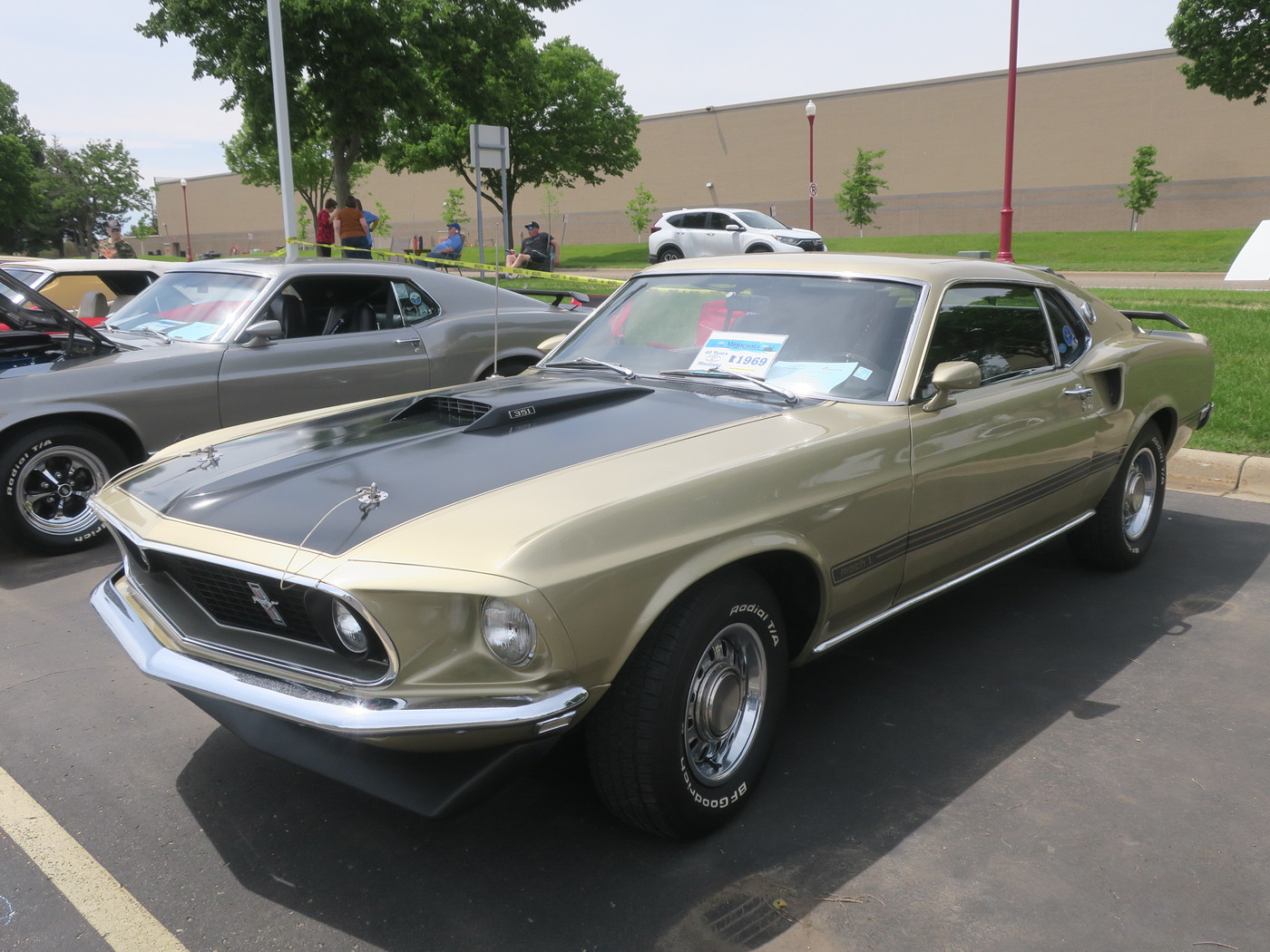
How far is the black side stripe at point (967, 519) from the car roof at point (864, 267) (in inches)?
33.0

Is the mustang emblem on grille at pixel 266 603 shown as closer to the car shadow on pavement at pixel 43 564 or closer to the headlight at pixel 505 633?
the headlight at pixel 505 633

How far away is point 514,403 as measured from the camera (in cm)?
338

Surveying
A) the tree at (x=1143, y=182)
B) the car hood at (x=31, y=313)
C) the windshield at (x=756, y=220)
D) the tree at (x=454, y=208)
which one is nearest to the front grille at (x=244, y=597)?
the car hood at (x=31, y=313)

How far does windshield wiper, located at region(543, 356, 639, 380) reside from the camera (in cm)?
383

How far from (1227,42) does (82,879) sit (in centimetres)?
3590

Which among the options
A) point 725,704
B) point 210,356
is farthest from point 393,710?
point 210,356

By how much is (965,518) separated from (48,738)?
3214 millimetres

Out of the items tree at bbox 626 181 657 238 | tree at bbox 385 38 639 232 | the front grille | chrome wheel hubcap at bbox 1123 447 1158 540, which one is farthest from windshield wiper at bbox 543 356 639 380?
tree at bbox 626 181 657 238

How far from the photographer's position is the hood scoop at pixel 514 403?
10.7ft

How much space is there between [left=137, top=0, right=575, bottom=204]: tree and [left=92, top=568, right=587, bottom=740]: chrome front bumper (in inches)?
647

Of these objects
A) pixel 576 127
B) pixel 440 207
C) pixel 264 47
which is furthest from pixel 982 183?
pixel 264 47

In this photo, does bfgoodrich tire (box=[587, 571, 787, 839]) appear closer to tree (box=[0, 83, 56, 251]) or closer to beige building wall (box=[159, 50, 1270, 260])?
beige building wall (box=[159, 50, 1270, 260])

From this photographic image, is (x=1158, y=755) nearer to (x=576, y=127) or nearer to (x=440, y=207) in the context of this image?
(x=576, y=127)

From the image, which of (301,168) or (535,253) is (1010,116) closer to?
(535,253)
